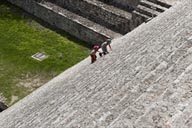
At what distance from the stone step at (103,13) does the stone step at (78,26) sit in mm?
322

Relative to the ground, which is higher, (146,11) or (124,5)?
(146,11)

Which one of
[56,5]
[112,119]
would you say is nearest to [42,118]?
[112,119]

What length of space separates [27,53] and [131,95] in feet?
42.8

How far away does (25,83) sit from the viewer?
50.9 feet

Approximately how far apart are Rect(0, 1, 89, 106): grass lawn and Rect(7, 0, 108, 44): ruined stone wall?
451 mm

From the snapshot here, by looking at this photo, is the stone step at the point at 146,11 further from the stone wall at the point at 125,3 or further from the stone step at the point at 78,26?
the stone step at the point at 78,26

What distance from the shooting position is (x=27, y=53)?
1778 centimetres

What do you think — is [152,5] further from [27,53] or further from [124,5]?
[27,53]

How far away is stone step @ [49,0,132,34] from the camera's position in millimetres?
17844

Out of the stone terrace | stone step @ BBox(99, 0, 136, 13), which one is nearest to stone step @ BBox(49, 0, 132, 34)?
stone step @ BBox(99, 0, 136, 13)

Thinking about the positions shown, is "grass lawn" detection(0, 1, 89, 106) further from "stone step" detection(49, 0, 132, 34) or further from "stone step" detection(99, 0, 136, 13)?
"stone step" detection(99, 0, 136, 13)

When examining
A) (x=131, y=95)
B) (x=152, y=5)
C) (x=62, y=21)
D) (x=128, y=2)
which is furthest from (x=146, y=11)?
(x=131, y=95)

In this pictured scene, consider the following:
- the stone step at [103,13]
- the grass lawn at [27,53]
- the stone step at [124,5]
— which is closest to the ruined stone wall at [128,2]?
the stone step at [124,5]

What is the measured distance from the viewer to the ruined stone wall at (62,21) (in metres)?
18.2
